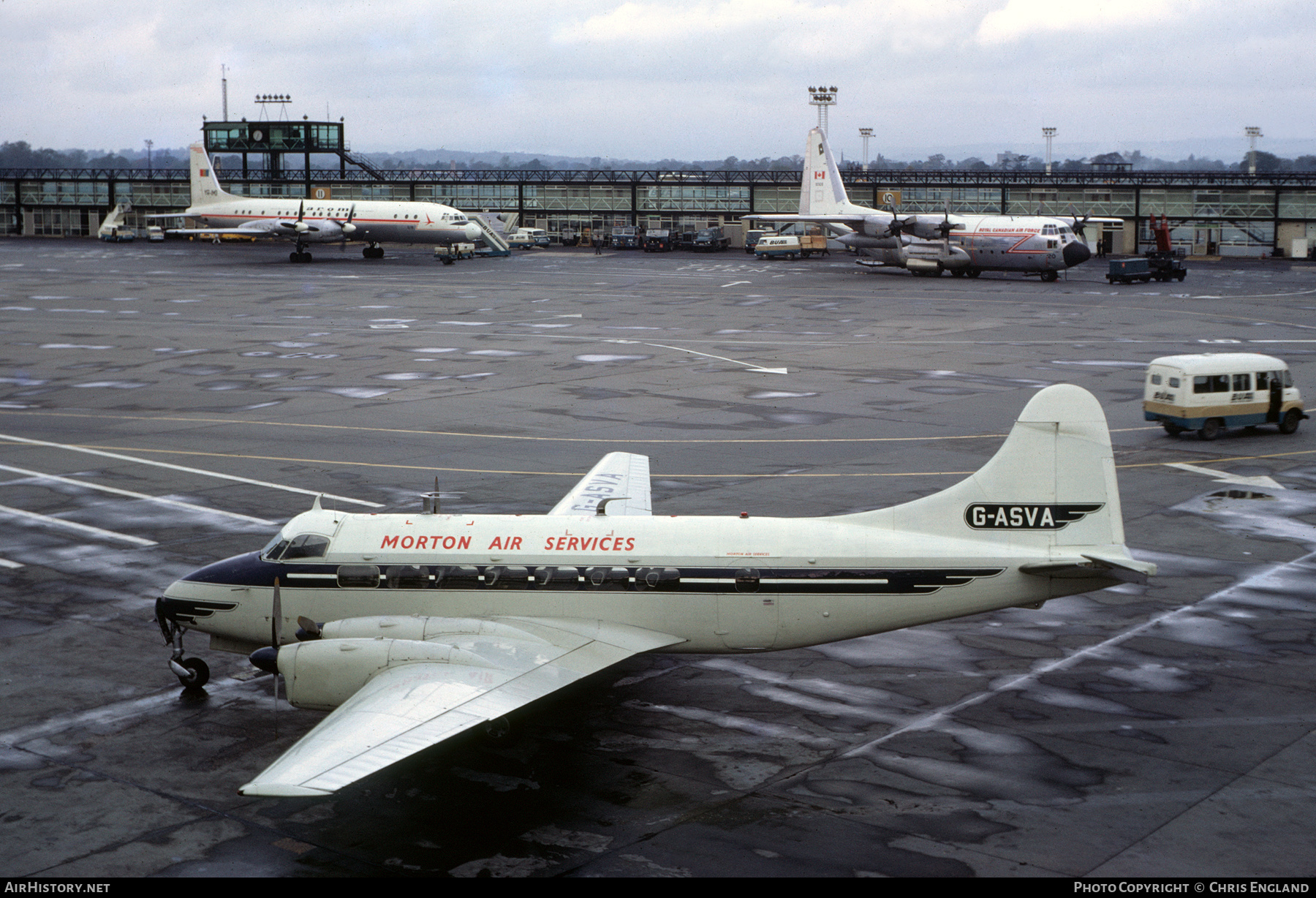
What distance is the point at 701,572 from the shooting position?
2159 centimetres

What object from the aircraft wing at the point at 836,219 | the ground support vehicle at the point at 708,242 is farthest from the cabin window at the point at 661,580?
the ground support vehicle at the point at 708,242

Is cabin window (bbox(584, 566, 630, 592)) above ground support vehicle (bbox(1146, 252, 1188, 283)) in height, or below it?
below

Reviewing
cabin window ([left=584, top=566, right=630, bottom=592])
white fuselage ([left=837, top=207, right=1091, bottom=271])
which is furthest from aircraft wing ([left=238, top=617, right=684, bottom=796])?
white fuselage ([left=837, top=207, right=1091, bottom=271])

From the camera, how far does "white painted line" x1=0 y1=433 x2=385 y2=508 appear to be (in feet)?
119

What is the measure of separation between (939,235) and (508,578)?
101 m

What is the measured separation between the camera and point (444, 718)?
17.9 m

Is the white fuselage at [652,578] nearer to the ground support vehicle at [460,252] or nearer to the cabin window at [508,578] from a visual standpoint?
the cabin window at [508,578]

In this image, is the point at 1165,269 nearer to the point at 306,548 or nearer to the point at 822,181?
the point at 822,181

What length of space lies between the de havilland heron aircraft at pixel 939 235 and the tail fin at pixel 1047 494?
9380cm

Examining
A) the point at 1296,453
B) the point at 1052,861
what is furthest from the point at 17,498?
the point at 1296,453

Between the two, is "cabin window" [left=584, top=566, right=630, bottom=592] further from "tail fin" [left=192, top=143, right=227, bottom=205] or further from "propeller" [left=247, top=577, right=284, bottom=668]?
"tail fin" [left=192, top=143, right=227, bottom=205]

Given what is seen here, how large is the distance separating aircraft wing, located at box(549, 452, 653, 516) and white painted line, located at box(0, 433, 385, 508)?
8.43 meters

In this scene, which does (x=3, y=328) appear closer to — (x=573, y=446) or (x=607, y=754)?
(x=573, y=446)

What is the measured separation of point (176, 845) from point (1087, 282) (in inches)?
4218
